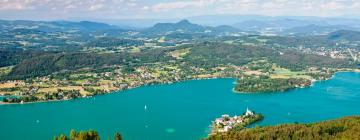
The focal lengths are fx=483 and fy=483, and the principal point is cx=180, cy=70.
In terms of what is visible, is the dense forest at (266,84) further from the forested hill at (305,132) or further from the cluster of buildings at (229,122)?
the forested hill at (305,132)

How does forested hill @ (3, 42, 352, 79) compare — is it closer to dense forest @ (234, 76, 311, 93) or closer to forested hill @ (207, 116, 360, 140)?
dense forest @ (234, 76, 311, 93)

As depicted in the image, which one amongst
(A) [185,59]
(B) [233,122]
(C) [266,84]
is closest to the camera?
(B) [233,122]

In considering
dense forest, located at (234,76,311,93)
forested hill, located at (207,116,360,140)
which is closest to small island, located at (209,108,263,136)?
forested hill, located at (207,116,360,140)

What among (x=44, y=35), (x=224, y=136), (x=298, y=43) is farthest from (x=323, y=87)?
(x=44, y=35)

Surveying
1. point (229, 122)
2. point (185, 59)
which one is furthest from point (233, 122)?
point (185, 59)

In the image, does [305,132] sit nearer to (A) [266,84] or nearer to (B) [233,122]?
(B) [233,122]

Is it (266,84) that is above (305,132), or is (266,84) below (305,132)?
below
